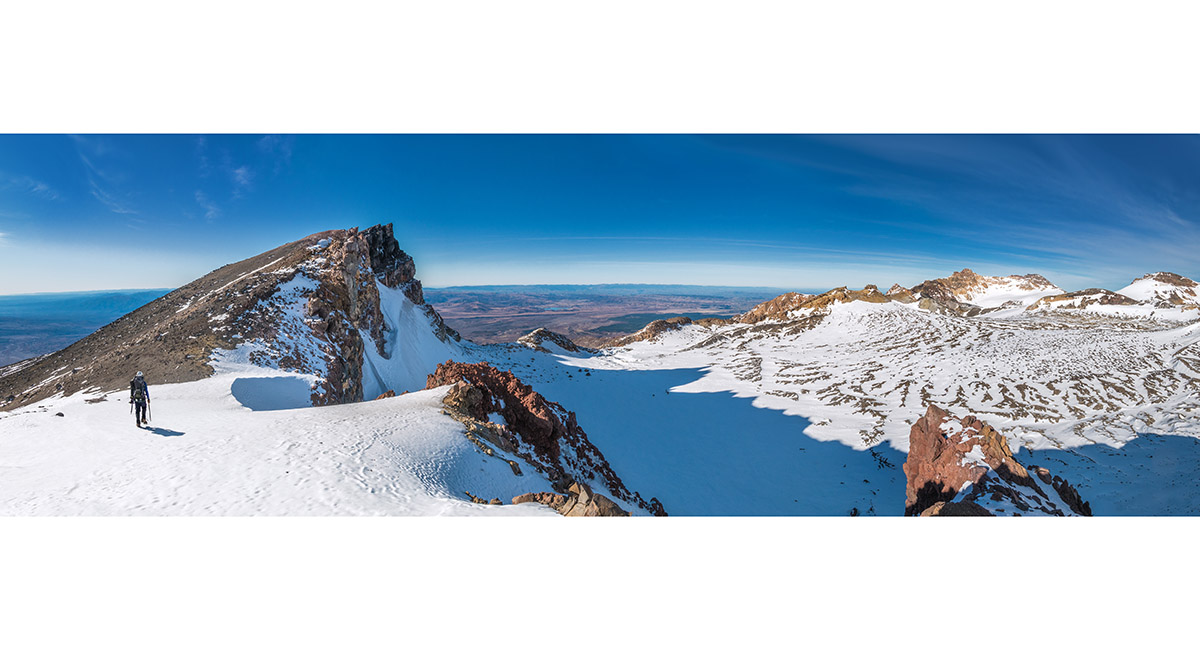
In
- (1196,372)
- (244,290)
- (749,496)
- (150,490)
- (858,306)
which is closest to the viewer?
(150,490)

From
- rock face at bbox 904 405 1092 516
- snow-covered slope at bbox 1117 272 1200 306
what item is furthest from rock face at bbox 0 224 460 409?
snow-covered slope at bbox 1117 272 1200 306

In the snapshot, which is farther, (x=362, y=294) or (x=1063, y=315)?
(x=1063, y=315)

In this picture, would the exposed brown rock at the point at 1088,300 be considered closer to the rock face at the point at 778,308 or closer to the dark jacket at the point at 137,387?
the rock face at the point at 778,308

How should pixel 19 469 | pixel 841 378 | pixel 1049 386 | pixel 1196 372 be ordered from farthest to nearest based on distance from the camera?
1. pixel 841 378
2. pixel 1049 386
3. pixel 1196 372
4. pixel 19 469

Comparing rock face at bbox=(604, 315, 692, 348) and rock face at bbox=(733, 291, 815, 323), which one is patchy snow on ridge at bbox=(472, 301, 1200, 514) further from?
rock face at bbox=(733, 291, 815, 323)

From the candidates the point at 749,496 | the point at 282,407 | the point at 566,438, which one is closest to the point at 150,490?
the point at 282,407

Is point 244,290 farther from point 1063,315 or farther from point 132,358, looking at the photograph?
point 1063,315

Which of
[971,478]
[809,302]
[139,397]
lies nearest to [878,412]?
[971,478]
